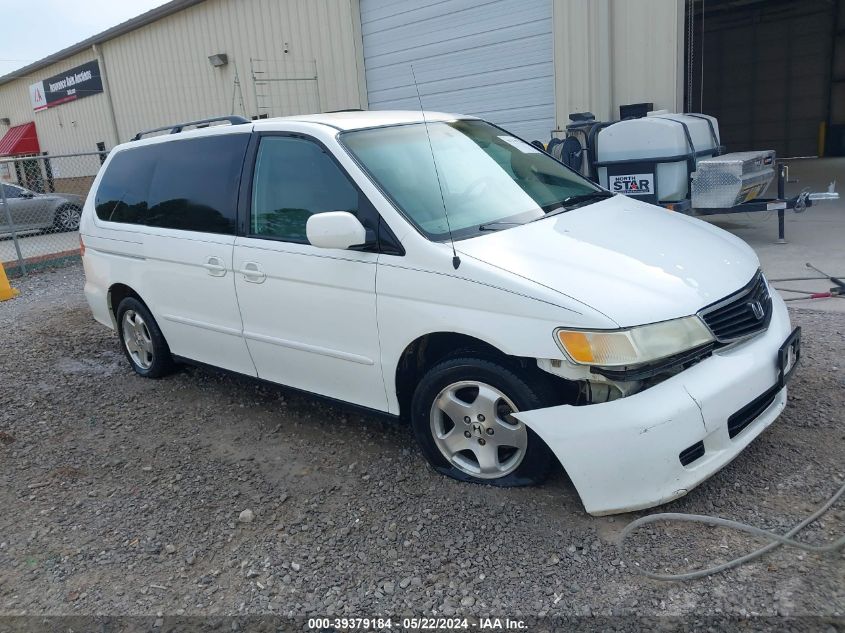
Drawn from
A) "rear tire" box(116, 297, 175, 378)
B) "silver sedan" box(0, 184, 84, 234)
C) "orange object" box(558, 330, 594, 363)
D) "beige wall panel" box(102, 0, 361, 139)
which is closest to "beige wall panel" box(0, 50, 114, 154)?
"beige wall panel" box(102, 0, 361, 139)

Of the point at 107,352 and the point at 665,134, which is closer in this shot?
the point at 107,352

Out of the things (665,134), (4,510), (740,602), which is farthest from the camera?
(665,134)

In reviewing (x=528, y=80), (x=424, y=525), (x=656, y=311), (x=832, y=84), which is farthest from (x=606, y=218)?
(x=832, y=84)

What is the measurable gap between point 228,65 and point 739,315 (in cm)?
1521

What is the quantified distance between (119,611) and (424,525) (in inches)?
50.5

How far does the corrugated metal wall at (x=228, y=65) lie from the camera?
44.3 feet

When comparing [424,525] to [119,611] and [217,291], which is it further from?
[217,291]

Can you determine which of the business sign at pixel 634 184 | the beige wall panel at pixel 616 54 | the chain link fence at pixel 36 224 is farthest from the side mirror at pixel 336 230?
the chain link fence at pixel 36 224

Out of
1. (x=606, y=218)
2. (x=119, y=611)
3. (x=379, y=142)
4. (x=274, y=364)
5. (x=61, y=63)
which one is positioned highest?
(x=61, y=63)

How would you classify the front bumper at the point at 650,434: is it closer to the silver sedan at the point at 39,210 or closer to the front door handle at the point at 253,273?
the front door handle at the point at 253,273

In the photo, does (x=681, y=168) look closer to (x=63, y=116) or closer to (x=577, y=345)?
(x=577, y=345)

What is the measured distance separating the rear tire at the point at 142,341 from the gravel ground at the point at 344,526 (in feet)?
2.05

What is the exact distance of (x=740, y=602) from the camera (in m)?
2.51

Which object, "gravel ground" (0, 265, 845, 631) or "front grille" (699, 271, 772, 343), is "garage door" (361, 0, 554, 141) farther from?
"front grille" (699, 271, 772, 343)
